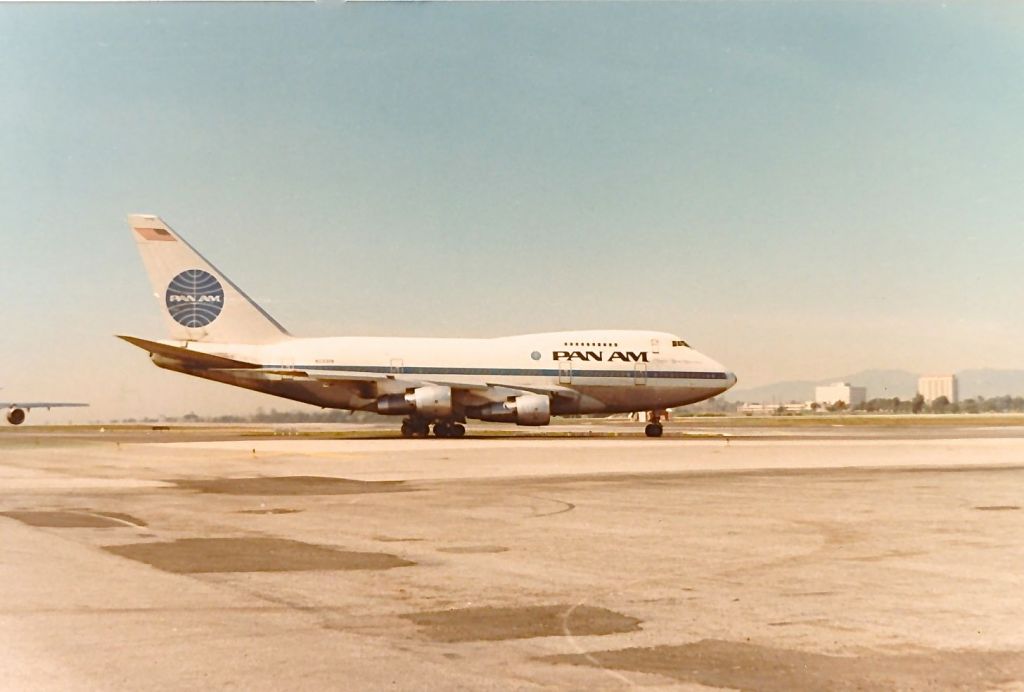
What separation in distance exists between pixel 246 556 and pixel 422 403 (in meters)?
33.8

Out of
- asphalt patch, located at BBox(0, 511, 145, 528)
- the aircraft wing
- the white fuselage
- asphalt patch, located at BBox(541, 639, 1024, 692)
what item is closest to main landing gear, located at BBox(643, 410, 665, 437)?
the white fuselage

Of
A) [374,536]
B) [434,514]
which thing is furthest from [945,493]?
[374,536]

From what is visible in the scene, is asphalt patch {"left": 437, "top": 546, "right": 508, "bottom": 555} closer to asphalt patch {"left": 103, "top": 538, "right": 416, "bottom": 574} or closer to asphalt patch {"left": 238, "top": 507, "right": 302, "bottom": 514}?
asphalt patch {"left": 103, "top": 538, "right": 416, "bottom": 574}

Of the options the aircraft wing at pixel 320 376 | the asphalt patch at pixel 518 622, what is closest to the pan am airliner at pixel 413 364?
the aircraft wing at pixel 320 376

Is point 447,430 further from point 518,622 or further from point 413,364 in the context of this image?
point 518,622

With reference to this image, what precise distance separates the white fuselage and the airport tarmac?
25919 millimetres

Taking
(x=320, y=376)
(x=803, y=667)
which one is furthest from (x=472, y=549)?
(x=320, y=376)

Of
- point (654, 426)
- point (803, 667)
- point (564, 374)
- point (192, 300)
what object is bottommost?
point (803, 667)

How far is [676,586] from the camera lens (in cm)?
866

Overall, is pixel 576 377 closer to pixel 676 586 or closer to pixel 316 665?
pixel 676 586

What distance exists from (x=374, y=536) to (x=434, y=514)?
2443 millimetres

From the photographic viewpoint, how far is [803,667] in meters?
5.98

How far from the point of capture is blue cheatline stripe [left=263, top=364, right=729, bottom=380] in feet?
147

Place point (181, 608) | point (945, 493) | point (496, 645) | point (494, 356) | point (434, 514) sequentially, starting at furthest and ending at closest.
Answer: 1. point (494, 356)
2. point (945, 493)
3. point (434, 514)
4. point (181, 608)
5. point (496, 645)
